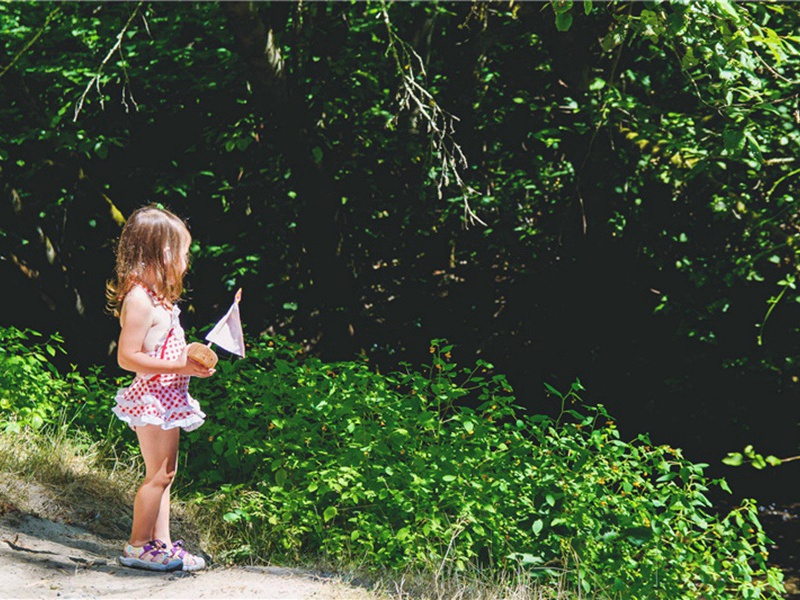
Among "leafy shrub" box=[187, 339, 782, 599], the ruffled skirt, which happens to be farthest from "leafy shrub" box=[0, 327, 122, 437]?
the ruffled skirt

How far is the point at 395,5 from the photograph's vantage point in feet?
29.0

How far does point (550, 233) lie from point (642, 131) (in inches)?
78.8

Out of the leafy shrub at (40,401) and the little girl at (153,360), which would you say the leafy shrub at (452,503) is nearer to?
the little girl at (153,360)

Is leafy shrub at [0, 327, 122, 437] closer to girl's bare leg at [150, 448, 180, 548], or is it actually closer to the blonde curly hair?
girl's bare leg at [150, 448, 180, 548]

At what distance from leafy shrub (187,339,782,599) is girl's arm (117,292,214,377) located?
120cm

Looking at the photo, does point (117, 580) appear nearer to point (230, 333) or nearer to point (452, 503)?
point (230, 333)

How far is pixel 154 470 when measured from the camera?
13.8 ft

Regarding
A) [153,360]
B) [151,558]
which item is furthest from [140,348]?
[151,558]

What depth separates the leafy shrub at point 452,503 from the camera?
481 centimetres

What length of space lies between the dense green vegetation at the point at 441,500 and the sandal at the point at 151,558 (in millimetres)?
650

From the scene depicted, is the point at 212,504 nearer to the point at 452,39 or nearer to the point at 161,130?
the point at 161,130

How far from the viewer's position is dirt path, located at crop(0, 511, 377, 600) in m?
3.88

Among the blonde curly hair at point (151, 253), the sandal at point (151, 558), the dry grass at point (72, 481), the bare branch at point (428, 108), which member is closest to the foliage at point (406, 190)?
the bare branch at point (428, 108)

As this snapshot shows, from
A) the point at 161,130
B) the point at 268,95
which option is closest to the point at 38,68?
the point at 161,130
